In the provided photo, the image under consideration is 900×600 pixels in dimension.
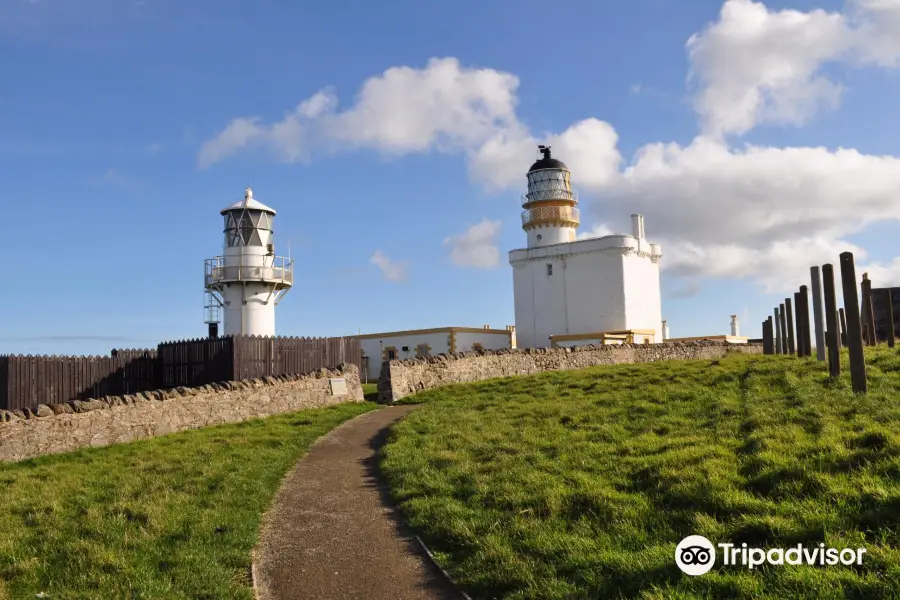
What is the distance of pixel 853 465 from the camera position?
7.05 meters

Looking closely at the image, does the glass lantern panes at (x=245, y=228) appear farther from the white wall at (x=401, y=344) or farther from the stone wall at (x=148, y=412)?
the stone wall at (x=148, y=412)

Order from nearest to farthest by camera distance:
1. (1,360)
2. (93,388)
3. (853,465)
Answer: (853,465)
(1,360)
(93,388)

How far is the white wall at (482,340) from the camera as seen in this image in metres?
38.8

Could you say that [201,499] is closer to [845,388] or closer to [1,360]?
[845,388]

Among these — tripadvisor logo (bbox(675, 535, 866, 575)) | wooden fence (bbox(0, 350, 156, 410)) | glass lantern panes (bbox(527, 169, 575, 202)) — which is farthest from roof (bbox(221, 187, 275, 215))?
tripadvisor logo (bbox(675, 535, 866, 575))

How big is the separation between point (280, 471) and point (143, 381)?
15621 millimetres

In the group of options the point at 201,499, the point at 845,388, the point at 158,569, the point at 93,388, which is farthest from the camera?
the point at 93,388

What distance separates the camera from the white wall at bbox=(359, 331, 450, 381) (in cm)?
3862

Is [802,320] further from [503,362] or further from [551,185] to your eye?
[551,185]

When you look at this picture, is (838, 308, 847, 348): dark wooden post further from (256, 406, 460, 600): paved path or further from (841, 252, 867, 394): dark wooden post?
(256, 406, 460, 600): paved path

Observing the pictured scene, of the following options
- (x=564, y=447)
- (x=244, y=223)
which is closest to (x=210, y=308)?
(x=244, y=223)

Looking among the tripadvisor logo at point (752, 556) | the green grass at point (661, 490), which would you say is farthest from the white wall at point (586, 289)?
the tripadvisor logo at point (752, 556)

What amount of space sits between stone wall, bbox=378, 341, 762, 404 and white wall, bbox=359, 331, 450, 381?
440 inches

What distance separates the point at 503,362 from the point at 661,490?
18.1 m
